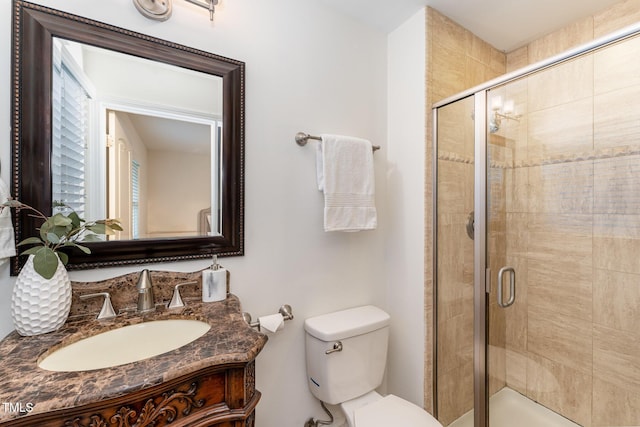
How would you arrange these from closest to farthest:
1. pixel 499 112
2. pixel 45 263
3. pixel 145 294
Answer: pixel 45 263
pixel 145 294
pixel 499 112

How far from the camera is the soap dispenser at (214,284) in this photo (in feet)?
3.66

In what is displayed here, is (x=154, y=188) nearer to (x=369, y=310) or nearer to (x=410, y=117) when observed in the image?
(x=369, y=310)

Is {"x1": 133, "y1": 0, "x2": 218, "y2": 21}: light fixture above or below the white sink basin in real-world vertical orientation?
above

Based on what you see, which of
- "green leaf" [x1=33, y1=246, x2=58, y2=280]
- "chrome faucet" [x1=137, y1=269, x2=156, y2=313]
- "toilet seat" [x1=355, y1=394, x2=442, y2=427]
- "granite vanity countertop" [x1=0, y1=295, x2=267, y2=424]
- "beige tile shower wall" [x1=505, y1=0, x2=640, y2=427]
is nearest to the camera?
"granite vanity countertop" [x1=0, y1=295, x2=267, y2=424]

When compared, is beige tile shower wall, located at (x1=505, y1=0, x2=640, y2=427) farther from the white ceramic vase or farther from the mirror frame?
the white ceramic vase

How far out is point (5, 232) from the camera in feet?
2.73

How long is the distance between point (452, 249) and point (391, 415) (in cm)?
86

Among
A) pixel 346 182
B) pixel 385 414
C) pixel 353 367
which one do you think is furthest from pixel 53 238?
pixel 385 414

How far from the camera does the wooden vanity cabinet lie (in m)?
0.56

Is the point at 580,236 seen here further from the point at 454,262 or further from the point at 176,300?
the point at 176,300

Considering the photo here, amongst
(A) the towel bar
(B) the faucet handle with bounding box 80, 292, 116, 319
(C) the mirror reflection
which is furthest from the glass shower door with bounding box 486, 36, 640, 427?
(B) the faucet handle with bounding box 80, 292, 116, 319

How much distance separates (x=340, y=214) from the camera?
→ 4.67ft

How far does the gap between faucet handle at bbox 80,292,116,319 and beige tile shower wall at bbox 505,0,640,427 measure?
1.85m

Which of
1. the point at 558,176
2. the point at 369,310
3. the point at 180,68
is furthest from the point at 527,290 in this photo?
the point at 180,68
